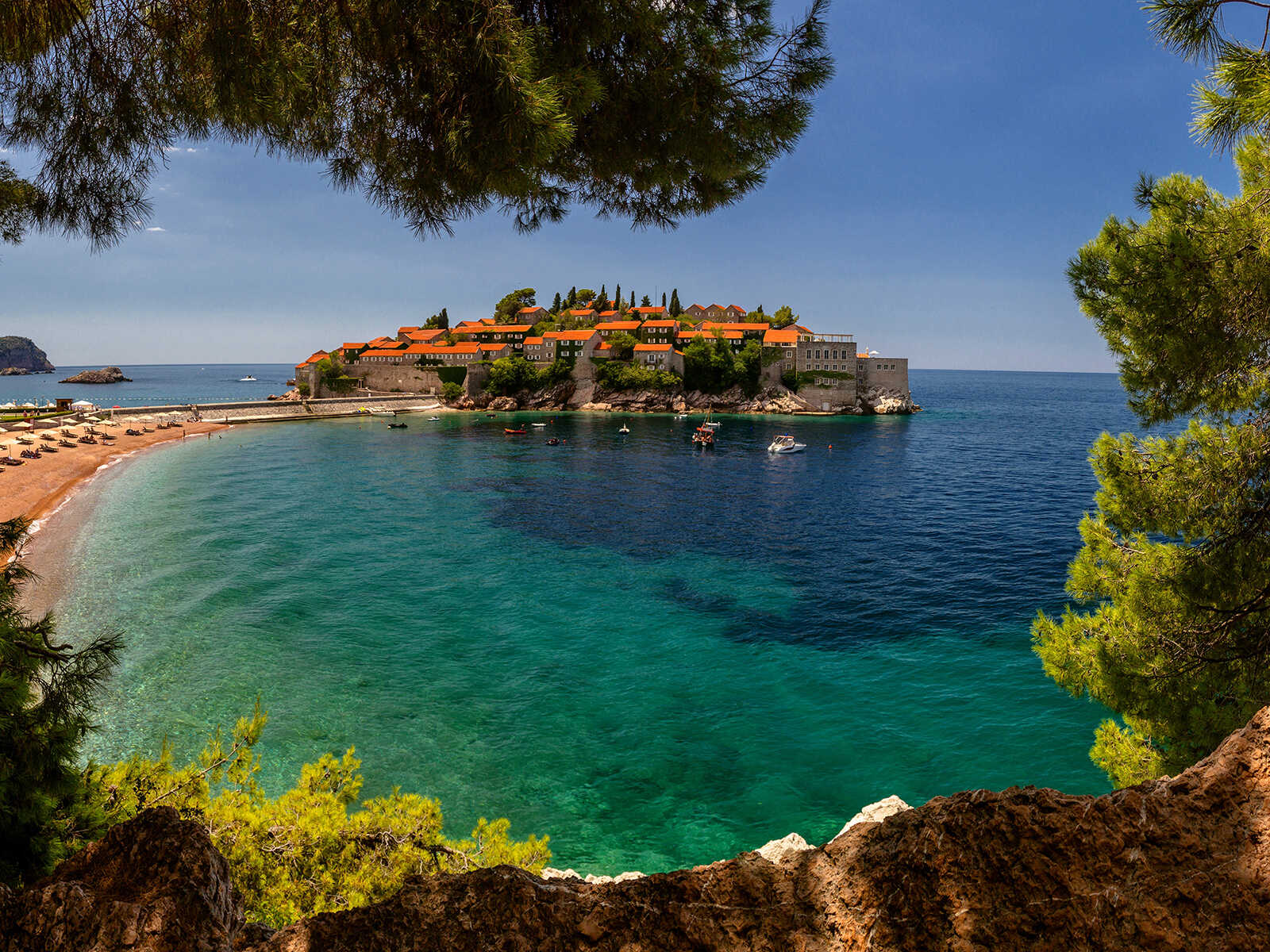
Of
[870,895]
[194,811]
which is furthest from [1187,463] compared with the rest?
[194,811]

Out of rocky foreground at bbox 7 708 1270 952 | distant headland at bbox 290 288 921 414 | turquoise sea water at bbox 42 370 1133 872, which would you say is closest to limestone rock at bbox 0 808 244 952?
rocky foreground at bbox 7 708 1270 952

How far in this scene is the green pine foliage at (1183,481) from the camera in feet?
20.0

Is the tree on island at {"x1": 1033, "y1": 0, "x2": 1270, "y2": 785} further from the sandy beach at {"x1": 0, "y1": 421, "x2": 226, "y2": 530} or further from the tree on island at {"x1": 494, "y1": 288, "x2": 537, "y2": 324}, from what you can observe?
the tree on island at {"x1": 494, "y1": 288, "x2": 537, "y2": 324}

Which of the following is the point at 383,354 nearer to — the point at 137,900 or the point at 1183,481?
the point at 1183,481

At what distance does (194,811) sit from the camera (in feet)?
18.1

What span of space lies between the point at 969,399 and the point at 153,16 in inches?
6639

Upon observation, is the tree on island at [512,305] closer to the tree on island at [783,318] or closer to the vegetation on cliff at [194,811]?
the tree on island at [783,318]

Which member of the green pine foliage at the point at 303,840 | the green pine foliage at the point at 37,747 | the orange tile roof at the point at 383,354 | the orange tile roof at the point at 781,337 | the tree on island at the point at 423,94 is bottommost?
the green pine foliage at the point at 303,840

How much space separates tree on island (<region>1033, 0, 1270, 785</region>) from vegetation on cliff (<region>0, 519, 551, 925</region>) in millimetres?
7273

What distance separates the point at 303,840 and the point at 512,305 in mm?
117389

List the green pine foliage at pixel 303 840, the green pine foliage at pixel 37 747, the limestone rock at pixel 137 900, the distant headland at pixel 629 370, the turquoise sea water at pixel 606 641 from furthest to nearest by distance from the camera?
the distant headland at pixel 629 370
the turquoise sea water at pixel 606 641
the green pine foliage at pixel 303 840
the green pine foliage at pixel 37 747
the limestone rock at pixel 137 900

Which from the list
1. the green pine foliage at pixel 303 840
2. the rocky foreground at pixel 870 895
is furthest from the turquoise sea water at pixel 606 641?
the rocky foreground at pixel 870 895

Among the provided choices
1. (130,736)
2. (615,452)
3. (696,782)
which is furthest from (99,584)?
(615,452)

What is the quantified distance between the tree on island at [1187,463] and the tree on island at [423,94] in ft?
12.8
